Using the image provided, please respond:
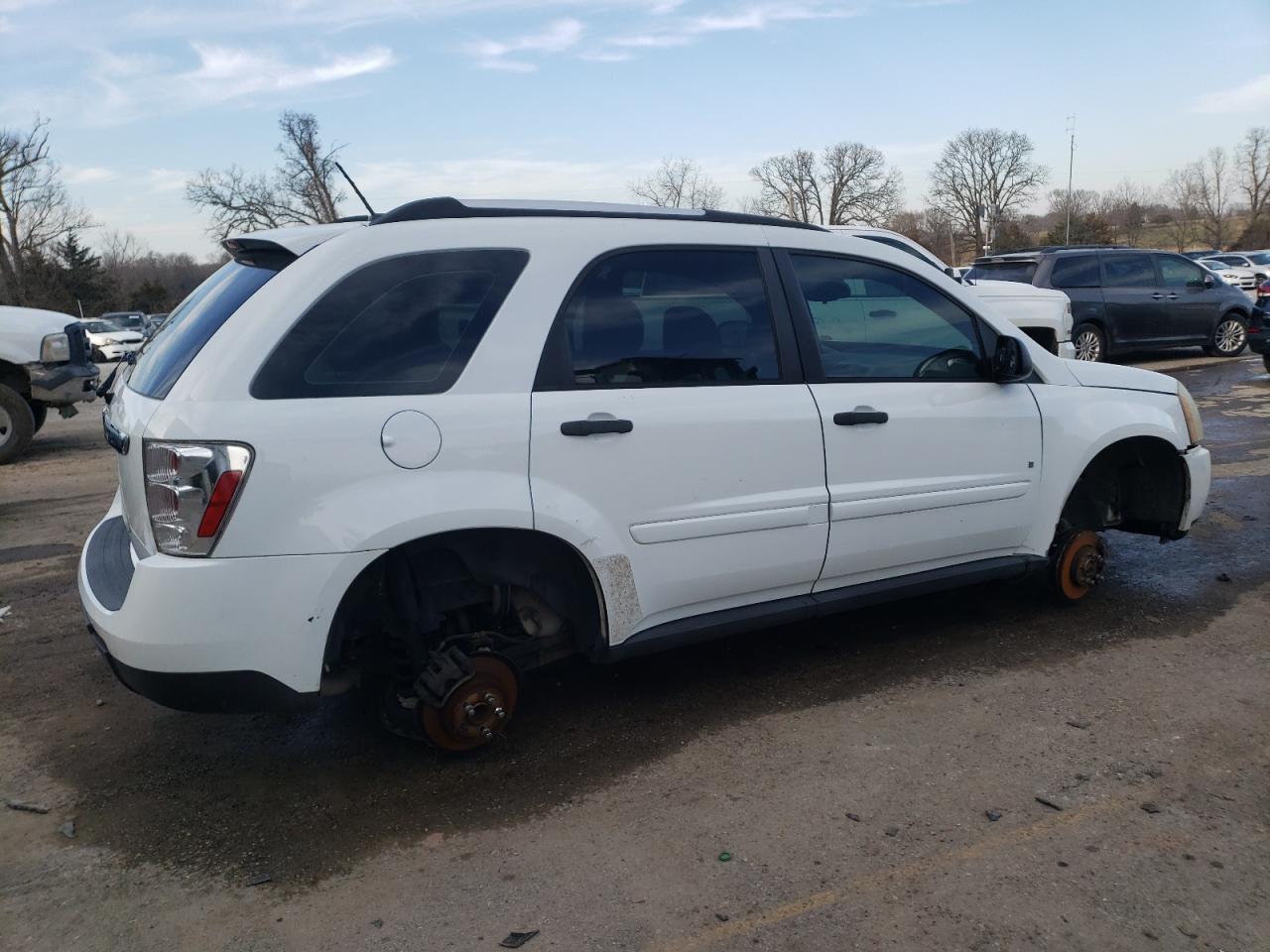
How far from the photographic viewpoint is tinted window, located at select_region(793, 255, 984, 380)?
411cm

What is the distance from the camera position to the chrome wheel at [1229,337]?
16172mm

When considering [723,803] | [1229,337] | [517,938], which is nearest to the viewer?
[517,938]

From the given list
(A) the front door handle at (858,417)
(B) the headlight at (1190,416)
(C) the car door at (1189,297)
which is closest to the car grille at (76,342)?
(A) the front door handle at (858,417)

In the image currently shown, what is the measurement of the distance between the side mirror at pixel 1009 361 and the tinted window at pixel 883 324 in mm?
74

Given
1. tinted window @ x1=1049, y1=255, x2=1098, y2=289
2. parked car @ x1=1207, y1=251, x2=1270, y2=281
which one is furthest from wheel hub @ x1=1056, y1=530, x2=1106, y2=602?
parked car @ x1=1207, y1=251, x2=1270, y2=281

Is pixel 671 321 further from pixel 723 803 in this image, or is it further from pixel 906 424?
pixel 723 803

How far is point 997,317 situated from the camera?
4.54m

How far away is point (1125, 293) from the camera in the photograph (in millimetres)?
14672

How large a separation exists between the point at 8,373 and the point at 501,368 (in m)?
9.52

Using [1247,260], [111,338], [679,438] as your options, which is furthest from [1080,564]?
[1247,260]

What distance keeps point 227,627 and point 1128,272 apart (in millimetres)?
14775

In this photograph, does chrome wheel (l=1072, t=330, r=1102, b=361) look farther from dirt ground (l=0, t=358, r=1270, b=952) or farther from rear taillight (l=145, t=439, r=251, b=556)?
rear taillight (l=145, t=439, r=251, b=556)

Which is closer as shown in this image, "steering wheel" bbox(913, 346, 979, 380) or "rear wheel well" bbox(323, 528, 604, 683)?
"rear wheel well" bbox(323, 528, 604, 683)

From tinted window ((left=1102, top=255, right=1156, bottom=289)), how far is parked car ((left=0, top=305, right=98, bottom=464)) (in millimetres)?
12984
